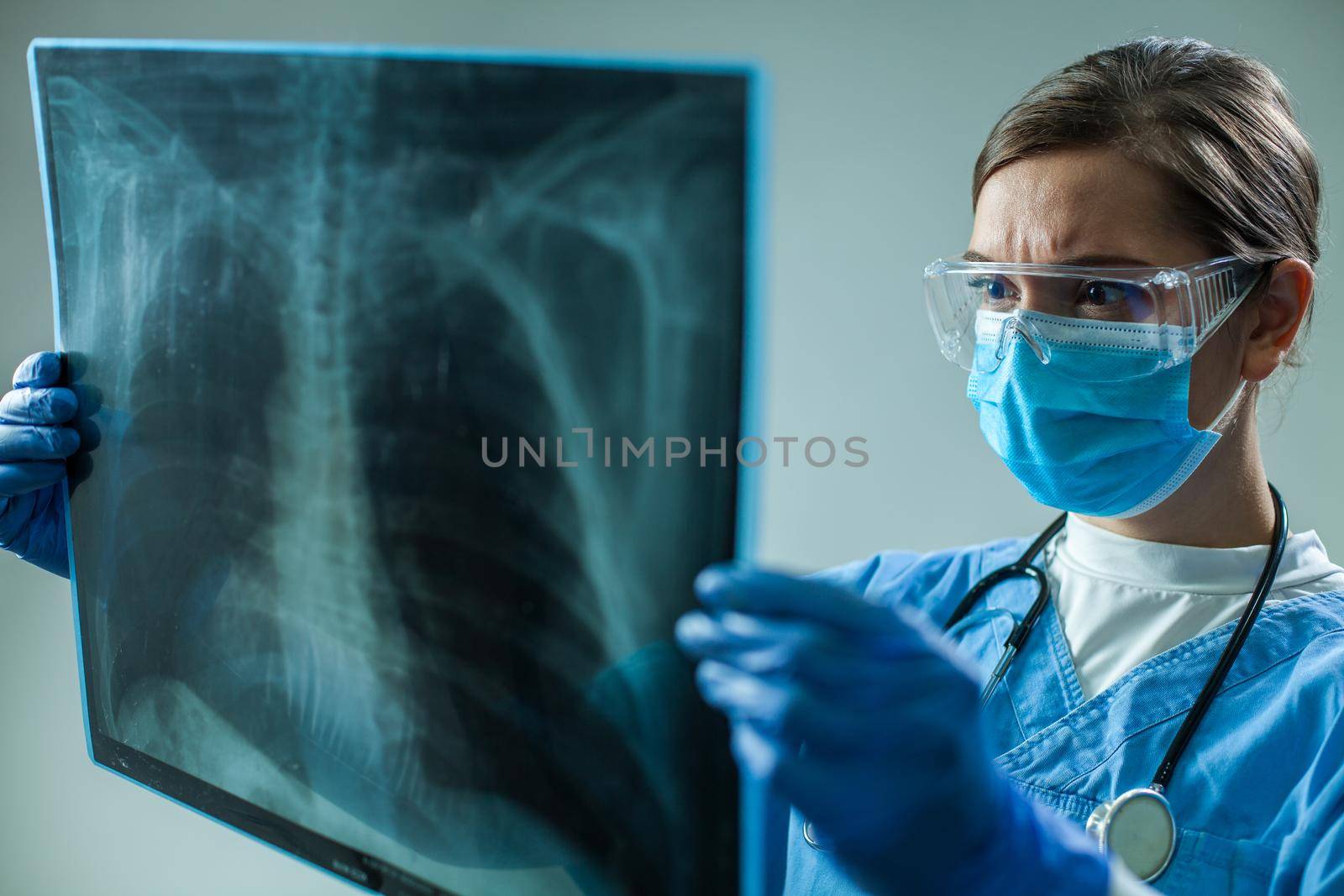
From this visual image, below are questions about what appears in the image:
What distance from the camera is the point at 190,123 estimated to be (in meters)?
0.67

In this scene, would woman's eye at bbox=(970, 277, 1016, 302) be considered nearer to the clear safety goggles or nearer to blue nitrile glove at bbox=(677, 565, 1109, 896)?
the clear safety goggles

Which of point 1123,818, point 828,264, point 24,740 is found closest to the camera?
point 1123,818

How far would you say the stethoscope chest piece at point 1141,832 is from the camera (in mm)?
757

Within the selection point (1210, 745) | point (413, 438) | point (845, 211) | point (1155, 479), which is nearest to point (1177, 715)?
point (1210, 745)

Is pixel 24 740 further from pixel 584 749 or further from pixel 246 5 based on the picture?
pixel 584 749

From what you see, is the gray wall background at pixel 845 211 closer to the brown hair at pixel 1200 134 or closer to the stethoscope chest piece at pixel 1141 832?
the brown hair at pixel 1200 134

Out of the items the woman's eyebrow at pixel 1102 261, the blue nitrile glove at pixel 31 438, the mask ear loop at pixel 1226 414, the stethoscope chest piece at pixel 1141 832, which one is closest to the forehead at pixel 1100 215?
the woman's eyebrow at pixel 1102 261

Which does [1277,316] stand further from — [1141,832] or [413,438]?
[413,438]

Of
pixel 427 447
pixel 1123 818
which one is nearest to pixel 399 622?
pixel 427 447

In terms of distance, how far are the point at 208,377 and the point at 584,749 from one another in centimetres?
39

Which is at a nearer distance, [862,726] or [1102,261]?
[862,726]

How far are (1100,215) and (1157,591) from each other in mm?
369

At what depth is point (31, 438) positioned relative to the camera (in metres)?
0.86

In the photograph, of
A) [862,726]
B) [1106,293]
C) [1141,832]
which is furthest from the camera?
[1106,293]
